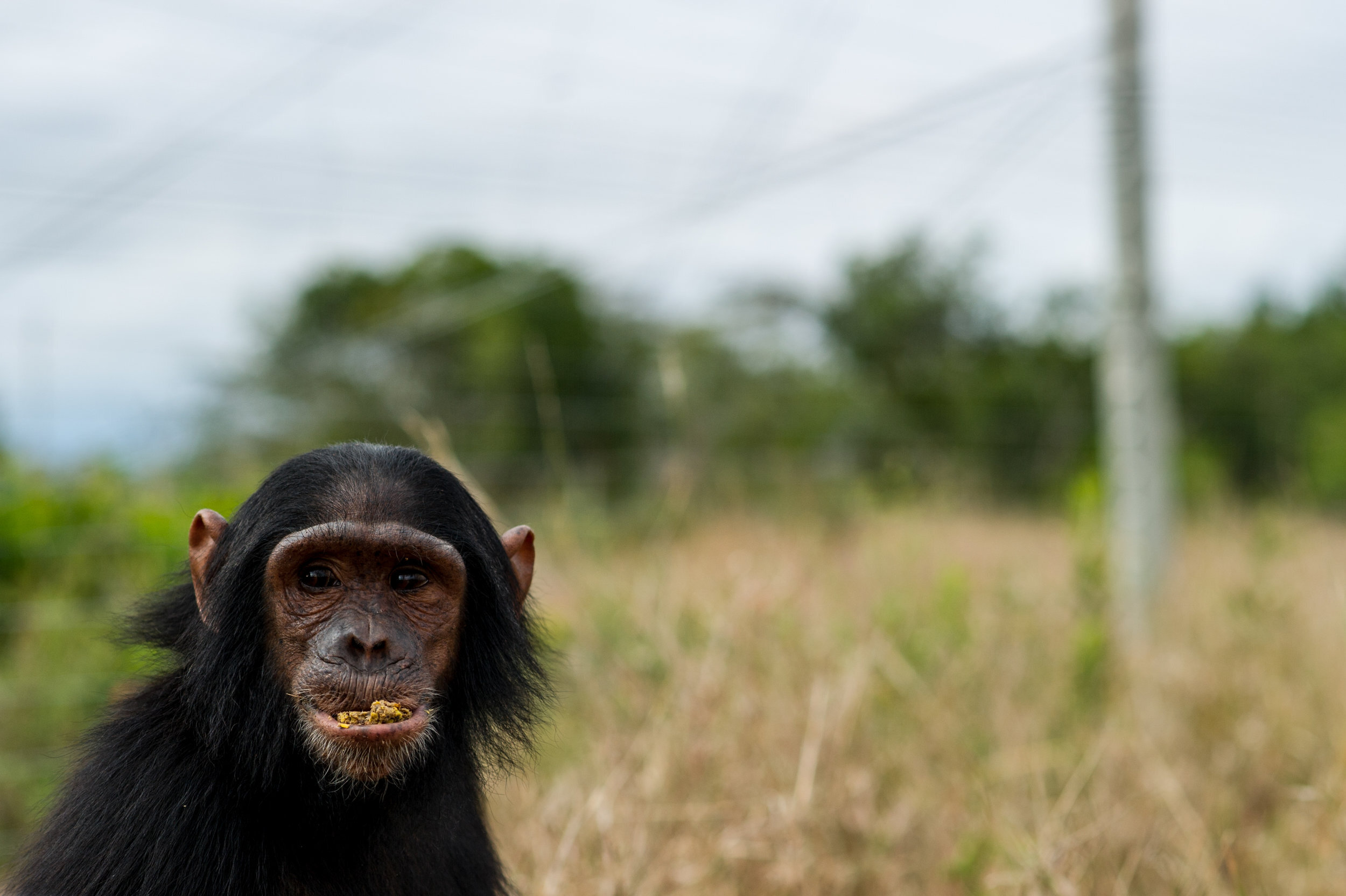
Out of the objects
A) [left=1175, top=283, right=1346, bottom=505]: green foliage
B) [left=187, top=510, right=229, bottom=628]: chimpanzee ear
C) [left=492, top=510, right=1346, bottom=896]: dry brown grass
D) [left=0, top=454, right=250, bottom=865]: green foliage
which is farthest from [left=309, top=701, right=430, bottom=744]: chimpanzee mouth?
[left=1175, top=283, right=1346, bottom=505]: green foliage

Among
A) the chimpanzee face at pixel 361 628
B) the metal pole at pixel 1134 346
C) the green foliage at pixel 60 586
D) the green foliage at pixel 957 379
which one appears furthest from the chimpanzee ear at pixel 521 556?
the green foliage at pixel 957 379

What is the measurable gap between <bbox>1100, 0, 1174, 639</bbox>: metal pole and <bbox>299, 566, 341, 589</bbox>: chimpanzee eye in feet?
19.7

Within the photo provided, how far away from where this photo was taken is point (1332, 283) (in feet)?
67.3

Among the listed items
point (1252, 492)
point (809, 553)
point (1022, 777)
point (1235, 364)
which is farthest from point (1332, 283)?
point (1022, 777)

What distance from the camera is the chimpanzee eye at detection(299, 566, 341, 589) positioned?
241 cm

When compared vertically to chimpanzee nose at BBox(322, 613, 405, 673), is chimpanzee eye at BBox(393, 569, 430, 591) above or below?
above

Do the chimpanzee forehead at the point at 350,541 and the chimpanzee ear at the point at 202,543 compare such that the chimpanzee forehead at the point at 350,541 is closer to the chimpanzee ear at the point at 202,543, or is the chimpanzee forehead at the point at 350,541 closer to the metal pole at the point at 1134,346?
the chimpanzee ear at the point at 202,543

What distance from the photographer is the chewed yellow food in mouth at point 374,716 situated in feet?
7.47

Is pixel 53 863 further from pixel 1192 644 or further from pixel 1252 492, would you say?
pixel 1252 492

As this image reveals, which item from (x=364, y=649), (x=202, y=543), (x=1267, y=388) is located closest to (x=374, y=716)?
(x=364, y=649)

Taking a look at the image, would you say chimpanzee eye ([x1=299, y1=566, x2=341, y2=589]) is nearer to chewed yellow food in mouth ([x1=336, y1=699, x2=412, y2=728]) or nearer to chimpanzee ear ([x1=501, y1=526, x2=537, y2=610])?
chewed yellow food in mouth ([x1=336, y1=699, x2=412, y2=728])

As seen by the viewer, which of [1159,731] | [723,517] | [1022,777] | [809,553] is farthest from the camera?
[723,517]

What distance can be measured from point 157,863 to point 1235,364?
72.5 ft

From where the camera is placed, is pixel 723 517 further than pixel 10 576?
Yes
